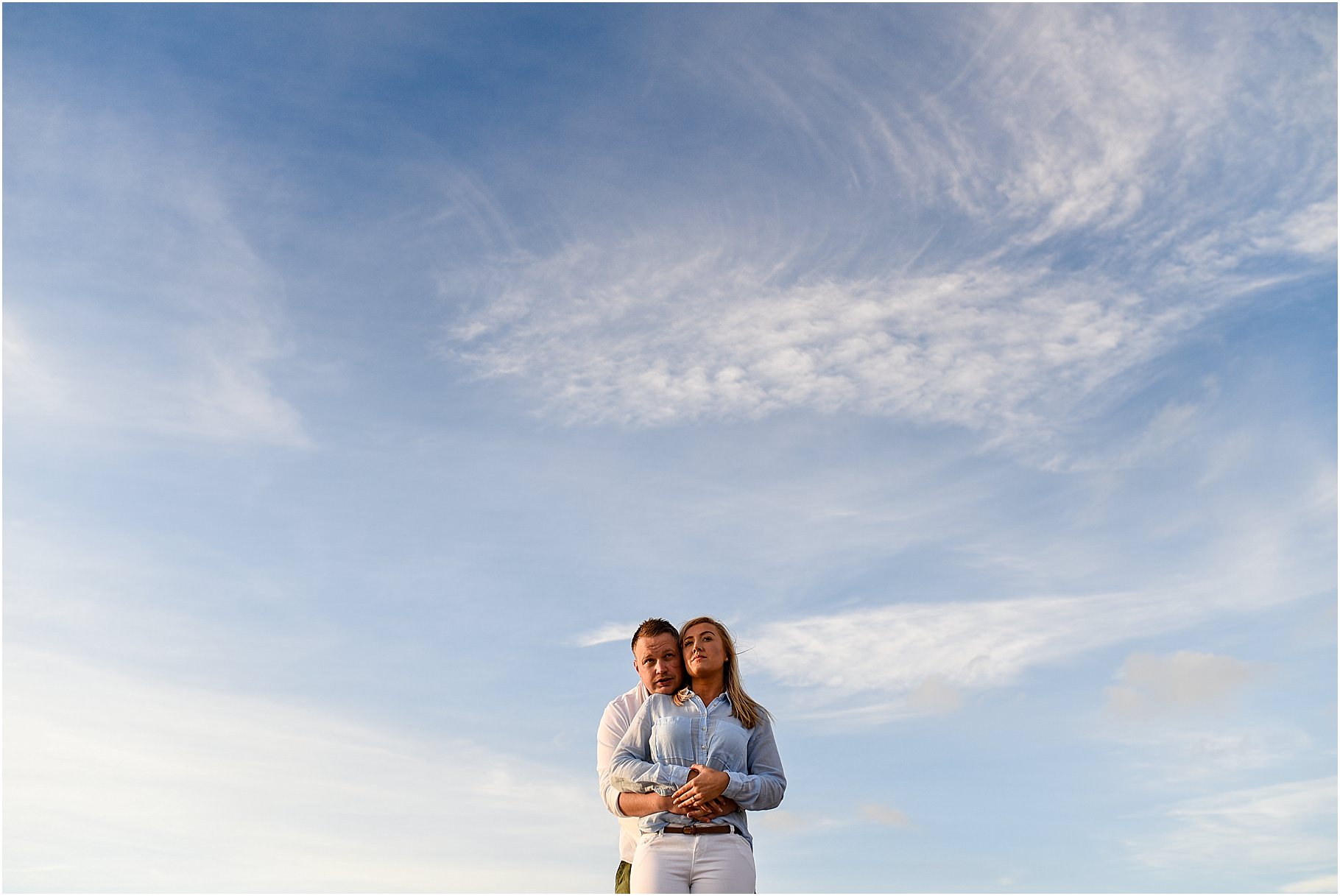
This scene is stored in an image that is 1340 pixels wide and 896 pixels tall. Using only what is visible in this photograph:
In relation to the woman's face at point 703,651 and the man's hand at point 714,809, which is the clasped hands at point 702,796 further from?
the woman's face at point 703,651

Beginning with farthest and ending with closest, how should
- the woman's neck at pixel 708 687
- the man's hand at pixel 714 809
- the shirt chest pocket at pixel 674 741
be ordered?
the woman's neck at pixel 708 687, the shirt chest pocket at pixel 674 741, the man's hand at pixel 714 809

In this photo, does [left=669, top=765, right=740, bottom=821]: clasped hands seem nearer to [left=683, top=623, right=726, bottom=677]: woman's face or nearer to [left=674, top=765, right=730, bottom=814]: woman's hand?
[left=674, top=765, right=730, bottom=814]: woman's hand

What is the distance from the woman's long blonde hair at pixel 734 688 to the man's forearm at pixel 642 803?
953mm

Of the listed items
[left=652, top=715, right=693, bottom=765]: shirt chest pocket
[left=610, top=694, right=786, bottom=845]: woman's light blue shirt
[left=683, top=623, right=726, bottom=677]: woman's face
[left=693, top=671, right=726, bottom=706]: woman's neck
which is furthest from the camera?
[left=693, top=671, right=726, bottom=706]: woman's neck

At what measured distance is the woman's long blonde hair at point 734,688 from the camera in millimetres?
10203

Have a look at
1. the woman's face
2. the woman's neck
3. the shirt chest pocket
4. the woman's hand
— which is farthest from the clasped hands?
the woman's face

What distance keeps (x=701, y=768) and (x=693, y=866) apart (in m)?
0.89

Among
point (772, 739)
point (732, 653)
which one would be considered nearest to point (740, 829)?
point (772, 739)

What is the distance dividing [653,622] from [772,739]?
64.6 inches

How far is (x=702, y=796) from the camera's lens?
30.9ft

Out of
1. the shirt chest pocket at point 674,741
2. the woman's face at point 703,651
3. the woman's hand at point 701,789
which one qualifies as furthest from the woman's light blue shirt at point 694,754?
the woman's face at point 703,651

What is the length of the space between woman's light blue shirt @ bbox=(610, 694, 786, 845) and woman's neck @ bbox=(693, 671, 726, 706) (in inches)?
2.5

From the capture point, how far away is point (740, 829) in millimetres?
9805

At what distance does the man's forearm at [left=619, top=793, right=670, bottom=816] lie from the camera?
9617 millimetres
